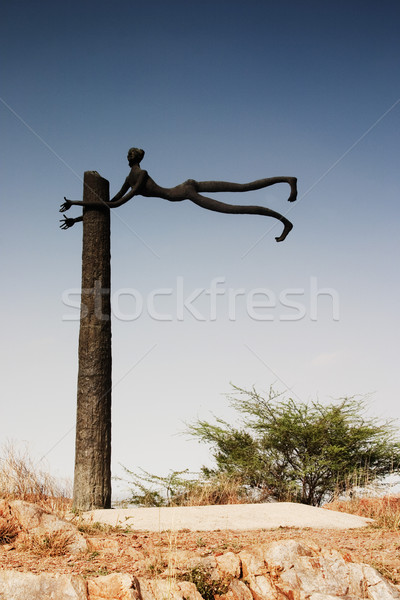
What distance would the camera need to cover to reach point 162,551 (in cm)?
526

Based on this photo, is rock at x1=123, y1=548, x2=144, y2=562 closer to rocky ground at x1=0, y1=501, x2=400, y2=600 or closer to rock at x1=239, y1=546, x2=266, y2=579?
rocky ground at x1=0, y1=501, x2=400, y2=600

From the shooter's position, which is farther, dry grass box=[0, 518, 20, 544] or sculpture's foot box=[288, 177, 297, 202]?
sculpture's foot box=[288, 177, 297, 202]

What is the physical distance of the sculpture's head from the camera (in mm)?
9602

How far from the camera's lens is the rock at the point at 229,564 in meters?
4.54

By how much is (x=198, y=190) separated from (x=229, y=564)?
6425 mm

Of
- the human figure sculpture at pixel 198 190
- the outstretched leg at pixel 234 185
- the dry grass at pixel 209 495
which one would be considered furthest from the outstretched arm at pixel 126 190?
the dry grass at pixel 209 495

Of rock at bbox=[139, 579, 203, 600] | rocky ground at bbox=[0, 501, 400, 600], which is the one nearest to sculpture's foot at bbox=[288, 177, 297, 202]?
rocky ground at bbox=[0, 501, 400, 600]

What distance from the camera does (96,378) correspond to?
856 cm

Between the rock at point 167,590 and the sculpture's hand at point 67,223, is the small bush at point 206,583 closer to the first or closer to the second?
the rock at point 167,590

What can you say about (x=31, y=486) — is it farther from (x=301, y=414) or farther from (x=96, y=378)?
(x=301, y=414)

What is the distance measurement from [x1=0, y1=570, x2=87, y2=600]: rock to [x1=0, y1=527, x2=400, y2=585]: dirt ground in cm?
46

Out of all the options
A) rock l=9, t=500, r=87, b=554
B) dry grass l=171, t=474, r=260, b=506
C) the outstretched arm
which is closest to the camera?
rock l=9, t=500, r=87, b=554

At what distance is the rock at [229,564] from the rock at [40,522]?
143cm

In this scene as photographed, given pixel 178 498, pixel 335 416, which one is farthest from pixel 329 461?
pixel 178 498
